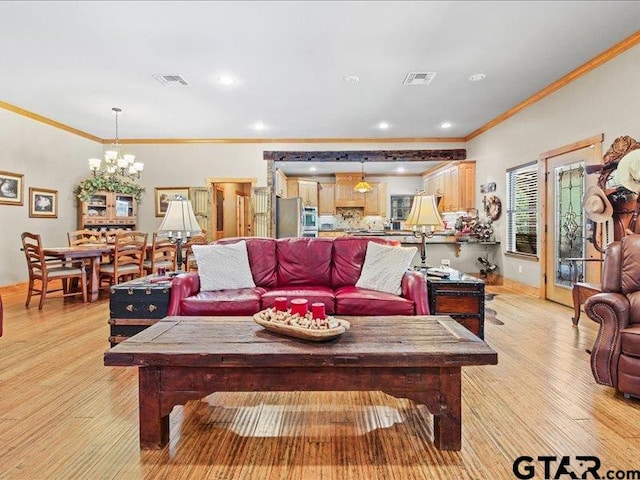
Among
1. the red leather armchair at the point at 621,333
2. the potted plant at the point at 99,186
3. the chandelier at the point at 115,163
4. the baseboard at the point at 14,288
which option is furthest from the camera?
the potted plant at the point at 99,186

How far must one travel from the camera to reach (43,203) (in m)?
6.10

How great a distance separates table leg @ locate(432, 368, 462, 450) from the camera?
1667 mm

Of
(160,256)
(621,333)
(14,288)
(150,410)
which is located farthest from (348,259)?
(14,288)

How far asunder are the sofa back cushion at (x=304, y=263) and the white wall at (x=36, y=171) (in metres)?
4.79

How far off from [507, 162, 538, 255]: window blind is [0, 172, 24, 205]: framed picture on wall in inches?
307

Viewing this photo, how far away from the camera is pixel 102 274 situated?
200 inches

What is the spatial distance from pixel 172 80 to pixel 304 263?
2.94m

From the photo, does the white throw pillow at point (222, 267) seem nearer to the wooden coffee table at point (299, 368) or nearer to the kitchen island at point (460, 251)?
the wooden coffee table at point (299, 368)

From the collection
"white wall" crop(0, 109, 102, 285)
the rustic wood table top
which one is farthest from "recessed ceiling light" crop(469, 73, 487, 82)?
"white wall" crop(0, 109, 102, 285)

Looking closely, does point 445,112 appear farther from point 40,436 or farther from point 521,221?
point 40,436

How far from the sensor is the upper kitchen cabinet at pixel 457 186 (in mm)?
7141

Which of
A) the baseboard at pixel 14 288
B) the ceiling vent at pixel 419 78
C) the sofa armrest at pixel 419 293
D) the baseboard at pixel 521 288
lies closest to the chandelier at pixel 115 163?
the baseboard at pixel 14 288

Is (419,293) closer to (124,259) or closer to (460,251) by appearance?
(460,251)

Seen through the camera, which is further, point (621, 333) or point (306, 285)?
point (306, 285)
